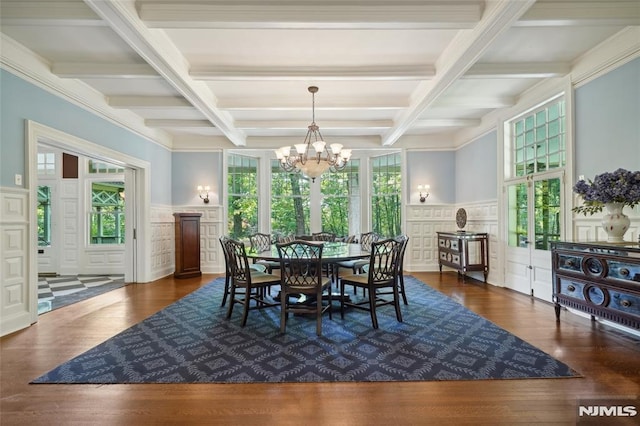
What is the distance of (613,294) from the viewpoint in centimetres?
272

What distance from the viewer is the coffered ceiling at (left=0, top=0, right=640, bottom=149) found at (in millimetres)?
2574

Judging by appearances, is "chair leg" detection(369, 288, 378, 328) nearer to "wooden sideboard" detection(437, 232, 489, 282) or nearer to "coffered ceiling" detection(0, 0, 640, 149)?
"coffered ceiling" detection(0, 0, 640, 149)

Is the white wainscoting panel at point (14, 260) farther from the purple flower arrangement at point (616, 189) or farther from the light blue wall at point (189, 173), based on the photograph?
the purple flower arrangement at point (616, 189)

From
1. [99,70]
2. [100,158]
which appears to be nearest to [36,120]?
[99,70]

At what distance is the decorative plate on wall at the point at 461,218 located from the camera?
6.04 m

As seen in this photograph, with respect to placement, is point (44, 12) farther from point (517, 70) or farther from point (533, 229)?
point (533, 229)

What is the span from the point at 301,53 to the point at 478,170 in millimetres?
4203

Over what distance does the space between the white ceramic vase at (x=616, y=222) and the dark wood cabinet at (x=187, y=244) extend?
20.3 feet

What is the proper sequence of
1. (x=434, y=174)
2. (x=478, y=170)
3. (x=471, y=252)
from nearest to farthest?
(x=471, y=252)
(x=478, y=170)
(x=434, y=174)

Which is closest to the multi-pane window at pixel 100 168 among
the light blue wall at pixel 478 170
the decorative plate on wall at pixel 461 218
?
the decorative plate on wall at pixel 461 218

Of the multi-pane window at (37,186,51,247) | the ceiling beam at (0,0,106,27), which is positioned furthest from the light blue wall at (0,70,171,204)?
the multi-pane window at (37,186,51,247)

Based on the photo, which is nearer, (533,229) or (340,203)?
(533,229)

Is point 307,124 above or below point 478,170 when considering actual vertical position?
above

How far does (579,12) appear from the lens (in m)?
2.59
